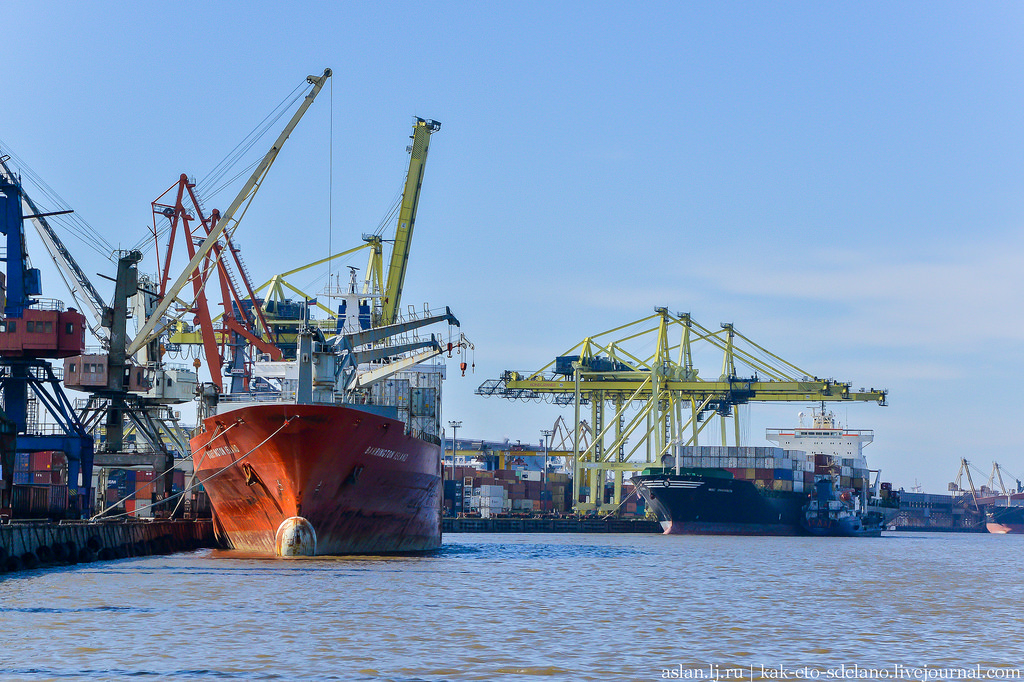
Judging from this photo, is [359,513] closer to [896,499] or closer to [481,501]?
[481,501]

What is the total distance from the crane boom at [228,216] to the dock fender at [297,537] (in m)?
20.6

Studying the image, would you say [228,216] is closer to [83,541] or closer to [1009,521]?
[83,541]

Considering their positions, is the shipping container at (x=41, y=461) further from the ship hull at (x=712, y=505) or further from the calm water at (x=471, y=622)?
the ship hull at (x=712, y=505)

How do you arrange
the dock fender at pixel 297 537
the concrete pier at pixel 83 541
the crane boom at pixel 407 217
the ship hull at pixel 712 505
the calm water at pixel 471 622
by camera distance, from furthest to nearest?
the ship hull at pixel 712 505, the crane boom at pixel 407 217, the dock fender at pixel 297 537, the concrete pier at pixel 83 541, the calm water at pixel 471 622

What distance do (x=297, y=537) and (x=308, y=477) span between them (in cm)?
200

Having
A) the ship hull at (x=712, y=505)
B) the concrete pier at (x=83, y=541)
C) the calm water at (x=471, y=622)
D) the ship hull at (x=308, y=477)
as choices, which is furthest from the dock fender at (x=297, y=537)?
the ship hull at (x=712, y=505)

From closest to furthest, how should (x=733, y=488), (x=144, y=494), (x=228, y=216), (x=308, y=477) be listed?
1. (x=308, y=477)
2. (x=228, y=216)
3. (x=144, y=494)
4. (x=733, y=488)

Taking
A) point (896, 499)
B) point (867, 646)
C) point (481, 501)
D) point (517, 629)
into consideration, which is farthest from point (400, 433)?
point (896, 499)

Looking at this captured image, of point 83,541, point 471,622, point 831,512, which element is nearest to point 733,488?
point 831,512

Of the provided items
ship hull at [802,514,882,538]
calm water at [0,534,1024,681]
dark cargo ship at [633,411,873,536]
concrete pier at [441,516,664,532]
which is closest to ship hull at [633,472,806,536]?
dark cargo ship at [633,411,873,536]

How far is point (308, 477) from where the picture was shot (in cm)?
3969

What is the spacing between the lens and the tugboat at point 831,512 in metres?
107

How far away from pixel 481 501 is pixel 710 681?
107 meters

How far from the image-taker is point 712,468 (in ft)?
338
